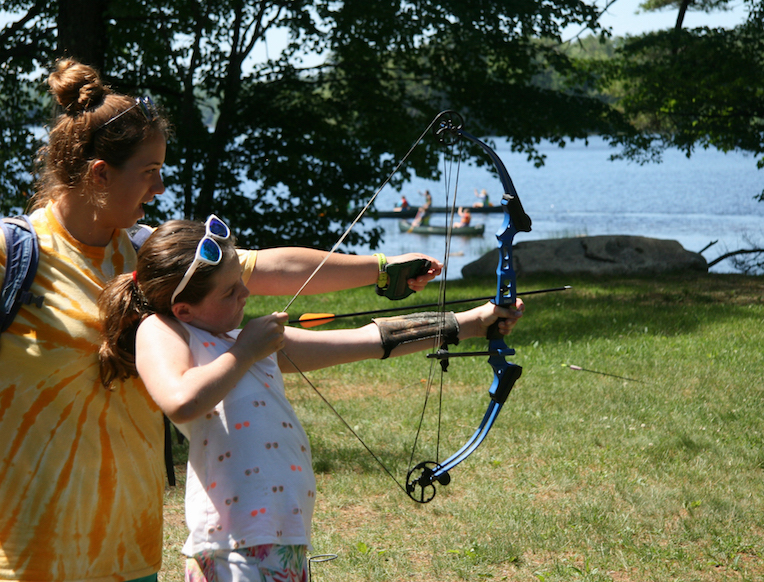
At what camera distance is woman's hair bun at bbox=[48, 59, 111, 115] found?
5.82 ft

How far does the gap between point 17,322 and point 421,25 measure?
10316mm

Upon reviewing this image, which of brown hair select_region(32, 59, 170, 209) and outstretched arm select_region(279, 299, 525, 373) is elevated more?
brown hair select_region(32, 59, 170, 209)

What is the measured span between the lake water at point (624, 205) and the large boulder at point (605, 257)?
136 inches

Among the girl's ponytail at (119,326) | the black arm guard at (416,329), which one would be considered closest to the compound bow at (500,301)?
the black arm guard at (416,329)

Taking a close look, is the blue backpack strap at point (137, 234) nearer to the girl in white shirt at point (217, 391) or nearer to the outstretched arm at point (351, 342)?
the girl in white shirt at point (217, 391)

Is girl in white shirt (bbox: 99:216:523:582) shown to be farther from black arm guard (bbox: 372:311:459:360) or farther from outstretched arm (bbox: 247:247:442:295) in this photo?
black arm guard (bbox: 372:311:459:360)

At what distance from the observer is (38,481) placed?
1.66 metres

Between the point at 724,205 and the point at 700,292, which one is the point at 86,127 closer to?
the point at 700,292

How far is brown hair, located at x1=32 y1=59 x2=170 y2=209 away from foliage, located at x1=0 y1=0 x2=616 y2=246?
9.88m

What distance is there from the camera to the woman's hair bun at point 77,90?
177 centimetres

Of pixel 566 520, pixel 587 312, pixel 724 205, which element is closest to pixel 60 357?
pixel 566 520

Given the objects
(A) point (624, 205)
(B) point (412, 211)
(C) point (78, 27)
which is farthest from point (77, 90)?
(A) point (624, 205)

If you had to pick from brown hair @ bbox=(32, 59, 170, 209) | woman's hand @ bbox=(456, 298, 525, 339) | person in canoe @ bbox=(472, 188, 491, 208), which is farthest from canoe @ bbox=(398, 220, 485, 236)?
brown hair @ bbox=(32, 59, 170, 209)

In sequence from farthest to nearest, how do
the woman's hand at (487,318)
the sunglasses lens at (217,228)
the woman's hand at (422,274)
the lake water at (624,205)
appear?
1. the lake water at (624,205)
2. the woman's hand at (422,274)
3. the woman's hand at (487,318)
4. the sunglasses lens at (217,228)
